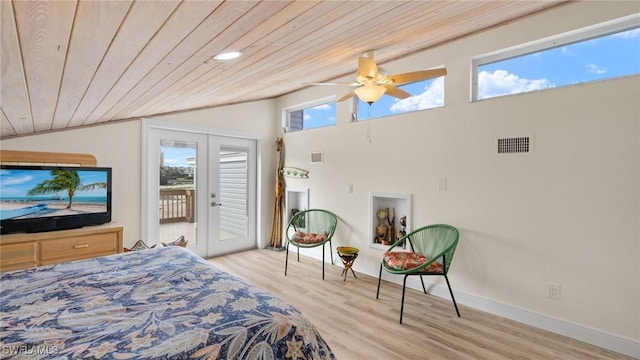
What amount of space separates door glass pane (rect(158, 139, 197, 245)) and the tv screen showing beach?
91 centimetres

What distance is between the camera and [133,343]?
1.07 metres

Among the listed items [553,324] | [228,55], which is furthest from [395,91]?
[553,324]

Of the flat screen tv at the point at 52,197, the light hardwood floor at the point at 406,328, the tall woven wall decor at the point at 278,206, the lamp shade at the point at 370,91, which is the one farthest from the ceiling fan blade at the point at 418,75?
the flat screen tv at the point at 52,197

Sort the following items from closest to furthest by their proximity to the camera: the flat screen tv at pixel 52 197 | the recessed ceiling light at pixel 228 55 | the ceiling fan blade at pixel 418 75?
the recessed ceiling light at pixel 228 55 → the ceiling fan blade at pixel 418 75 → the flat screen tv at pixel 52 197

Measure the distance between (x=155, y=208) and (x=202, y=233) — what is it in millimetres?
782

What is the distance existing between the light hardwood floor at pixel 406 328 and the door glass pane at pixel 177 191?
57.4 inches

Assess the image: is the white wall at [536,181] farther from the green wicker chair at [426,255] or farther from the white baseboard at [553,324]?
the green wicker chair at [426,255]

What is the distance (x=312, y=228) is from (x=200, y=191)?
5.91 ft

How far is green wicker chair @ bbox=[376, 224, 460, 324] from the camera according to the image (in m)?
2.77

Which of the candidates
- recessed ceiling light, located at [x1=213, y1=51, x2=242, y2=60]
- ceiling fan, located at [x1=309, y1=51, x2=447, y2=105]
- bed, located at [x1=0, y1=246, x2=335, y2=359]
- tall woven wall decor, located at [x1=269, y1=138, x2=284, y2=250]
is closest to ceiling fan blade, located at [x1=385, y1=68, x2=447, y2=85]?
ceiling fan, located at [x1=309, y1=51, x2=447, y2=105]

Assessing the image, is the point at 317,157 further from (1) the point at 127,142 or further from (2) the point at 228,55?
(2) the point at 228,55

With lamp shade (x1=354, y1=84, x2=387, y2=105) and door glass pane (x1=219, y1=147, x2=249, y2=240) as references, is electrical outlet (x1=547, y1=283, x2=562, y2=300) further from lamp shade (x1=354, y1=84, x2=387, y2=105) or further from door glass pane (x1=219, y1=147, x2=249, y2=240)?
door glass pane (x1=219, y1=147, x2=249, y2=240)

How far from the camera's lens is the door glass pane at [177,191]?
4211 mm

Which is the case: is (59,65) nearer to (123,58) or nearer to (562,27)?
(123,58)
